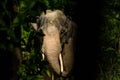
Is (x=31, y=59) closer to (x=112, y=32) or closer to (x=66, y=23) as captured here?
(x=66, y=23)

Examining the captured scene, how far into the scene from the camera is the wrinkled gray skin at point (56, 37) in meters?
6.22

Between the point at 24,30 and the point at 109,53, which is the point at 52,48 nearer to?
the point at 109,53

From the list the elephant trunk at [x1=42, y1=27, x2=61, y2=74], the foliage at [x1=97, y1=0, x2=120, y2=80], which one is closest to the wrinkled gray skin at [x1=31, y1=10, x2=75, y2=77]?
the elephant trunk at [x1=42, y1=27, x2=61, y2=74]

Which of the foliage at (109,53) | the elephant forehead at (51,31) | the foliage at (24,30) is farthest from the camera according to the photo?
the foliage at (109,53)

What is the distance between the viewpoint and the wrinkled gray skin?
20.4 feet

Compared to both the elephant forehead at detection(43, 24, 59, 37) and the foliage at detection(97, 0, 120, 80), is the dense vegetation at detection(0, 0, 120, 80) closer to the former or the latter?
the elephant forehead at detection(43, 24, 59, 37)

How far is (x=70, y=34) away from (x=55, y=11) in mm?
345

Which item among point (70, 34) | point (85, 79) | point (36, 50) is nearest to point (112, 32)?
point (70, 34)

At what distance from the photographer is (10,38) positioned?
2.44 meters

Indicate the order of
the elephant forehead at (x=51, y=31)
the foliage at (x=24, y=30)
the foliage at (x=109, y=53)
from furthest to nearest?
the foliage at (x=109, y=53), the elephant forehead at (x=51, y=31), the foliage at (x=24, y=30)

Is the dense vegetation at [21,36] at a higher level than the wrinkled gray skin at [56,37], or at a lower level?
higher

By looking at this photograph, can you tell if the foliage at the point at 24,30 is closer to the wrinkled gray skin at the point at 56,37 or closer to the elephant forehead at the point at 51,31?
the wrinkled gray skin at the point at 56,37

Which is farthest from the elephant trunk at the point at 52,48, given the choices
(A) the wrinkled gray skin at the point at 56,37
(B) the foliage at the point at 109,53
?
(B) the foliage at the point at 109,53

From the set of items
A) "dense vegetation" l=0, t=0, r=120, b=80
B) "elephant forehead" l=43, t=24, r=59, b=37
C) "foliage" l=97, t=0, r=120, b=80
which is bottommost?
"foliage" l=97, t=0, r=120, b=80
